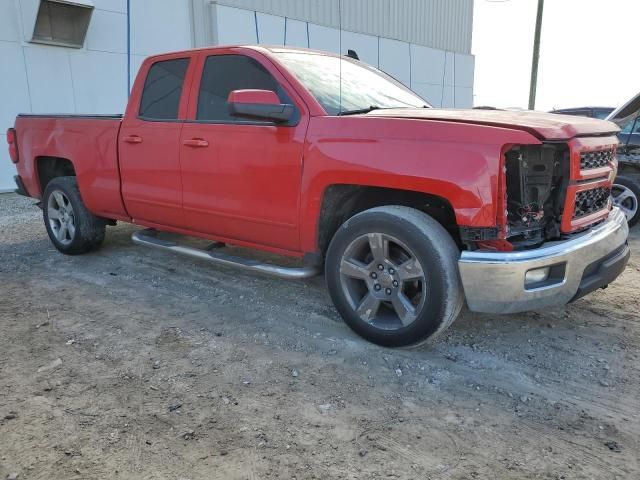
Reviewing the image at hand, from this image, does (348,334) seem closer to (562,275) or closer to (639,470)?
(562,275)

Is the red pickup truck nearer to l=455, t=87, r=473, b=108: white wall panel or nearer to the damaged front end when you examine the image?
the damaged front end

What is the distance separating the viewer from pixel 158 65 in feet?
15.7

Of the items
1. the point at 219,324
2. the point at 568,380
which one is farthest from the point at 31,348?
the point at 568,380

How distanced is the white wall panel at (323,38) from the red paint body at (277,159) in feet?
33.7

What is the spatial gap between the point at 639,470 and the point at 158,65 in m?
4.54

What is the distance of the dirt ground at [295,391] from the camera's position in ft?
7.79

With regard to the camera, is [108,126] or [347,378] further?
[108,126]

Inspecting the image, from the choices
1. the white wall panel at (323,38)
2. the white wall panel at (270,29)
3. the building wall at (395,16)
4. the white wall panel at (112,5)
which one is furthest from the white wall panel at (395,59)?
the white wall panel at (112,5)

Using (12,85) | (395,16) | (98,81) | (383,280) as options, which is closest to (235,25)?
(98,81)

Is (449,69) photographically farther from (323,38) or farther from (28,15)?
(28,15)

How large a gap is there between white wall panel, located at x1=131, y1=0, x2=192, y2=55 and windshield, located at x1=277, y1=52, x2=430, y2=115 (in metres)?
8.25

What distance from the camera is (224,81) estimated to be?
4234 mm

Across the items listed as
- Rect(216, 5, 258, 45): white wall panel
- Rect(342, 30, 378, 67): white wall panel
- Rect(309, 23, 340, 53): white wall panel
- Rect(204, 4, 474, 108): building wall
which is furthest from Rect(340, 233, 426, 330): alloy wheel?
Rect(342, 30, 378, 67): white wall panel

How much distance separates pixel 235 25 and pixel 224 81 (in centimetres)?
945
